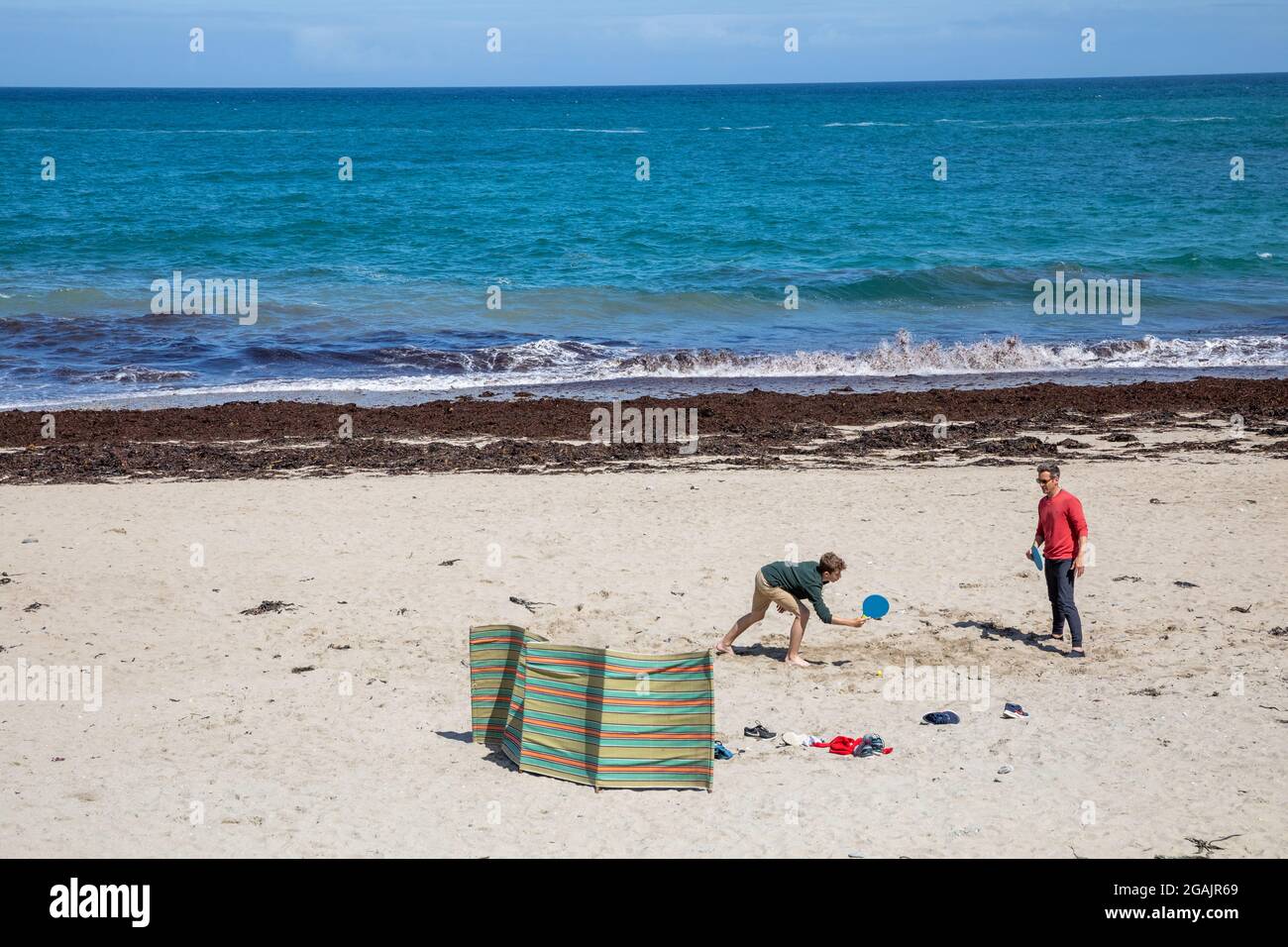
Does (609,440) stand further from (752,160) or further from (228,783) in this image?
(752,160)

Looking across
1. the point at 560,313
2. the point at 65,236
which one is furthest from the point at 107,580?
the point at 65,236

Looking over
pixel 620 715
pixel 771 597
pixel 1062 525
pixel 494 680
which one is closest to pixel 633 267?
pixel 1062 525

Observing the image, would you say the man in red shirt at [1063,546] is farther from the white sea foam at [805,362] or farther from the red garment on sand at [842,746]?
the white sea foam at [805,362]

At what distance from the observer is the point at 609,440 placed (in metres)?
18.1

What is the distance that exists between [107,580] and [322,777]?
17.3 feet

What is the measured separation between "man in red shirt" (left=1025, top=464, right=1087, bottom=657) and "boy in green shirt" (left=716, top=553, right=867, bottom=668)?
191 centimetres

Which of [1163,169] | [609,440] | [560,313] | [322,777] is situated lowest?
[322,777]

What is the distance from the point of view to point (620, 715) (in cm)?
788

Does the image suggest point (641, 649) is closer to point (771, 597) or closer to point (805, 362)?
point (771, 597)

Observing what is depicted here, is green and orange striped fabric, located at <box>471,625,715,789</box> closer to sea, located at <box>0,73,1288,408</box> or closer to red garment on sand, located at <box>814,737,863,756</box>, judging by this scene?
red garment on sand, located at <box>814,737,863,756</box>

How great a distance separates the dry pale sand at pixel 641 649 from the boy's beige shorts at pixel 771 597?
58 cm

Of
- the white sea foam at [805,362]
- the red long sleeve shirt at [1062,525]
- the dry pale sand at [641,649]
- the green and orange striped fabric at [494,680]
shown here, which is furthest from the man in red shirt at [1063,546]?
the white sea foam at [805,362]

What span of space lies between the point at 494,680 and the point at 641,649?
2.19 meters

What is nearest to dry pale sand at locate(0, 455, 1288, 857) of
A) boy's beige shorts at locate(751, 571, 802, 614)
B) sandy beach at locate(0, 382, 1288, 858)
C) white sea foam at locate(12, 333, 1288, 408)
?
sandy beach at locate(0, 382, 1288, 858)
